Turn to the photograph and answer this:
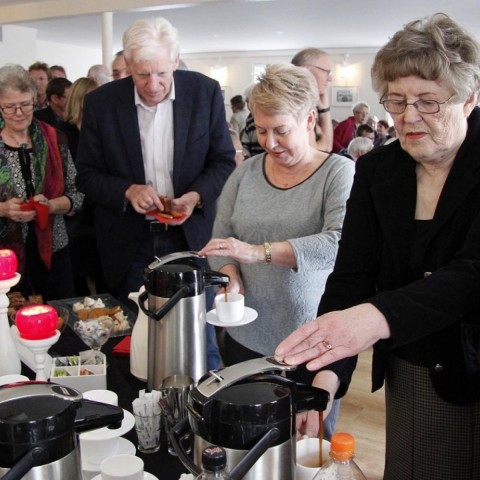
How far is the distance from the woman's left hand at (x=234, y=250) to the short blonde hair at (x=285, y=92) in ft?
1.17

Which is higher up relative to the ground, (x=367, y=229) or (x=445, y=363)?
(x=367, y=229)

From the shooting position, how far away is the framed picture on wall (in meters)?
15.6

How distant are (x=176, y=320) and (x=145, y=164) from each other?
1.15 metres

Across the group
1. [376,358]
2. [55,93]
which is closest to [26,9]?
[55,93]

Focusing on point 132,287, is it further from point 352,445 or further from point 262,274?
point 352,445

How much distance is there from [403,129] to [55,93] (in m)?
3.18

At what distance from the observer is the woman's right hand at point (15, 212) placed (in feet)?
8.07

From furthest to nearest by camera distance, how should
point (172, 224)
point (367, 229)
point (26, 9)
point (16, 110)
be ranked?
point (26, 9), point (16, 110), point (172, 224), point (367, 229)

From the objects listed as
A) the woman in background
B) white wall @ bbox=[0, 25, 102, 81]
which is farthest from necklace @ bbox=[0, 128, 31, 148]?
white wall @ bbox=[0, 25, 102, 81]

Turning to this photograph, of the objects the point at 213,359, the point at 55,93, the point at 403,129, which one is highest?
the point at 55,93

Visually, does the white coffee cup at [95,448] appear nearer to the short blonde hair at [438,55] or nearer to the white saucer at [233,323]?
the white saucer at [233,323]

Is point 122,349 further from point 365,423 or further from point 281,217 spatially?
point 365,423

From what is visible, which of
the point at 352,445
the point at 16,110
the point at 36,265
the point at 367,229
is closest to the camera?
the point at 352,445

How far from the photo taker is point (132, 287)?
2.25 m
